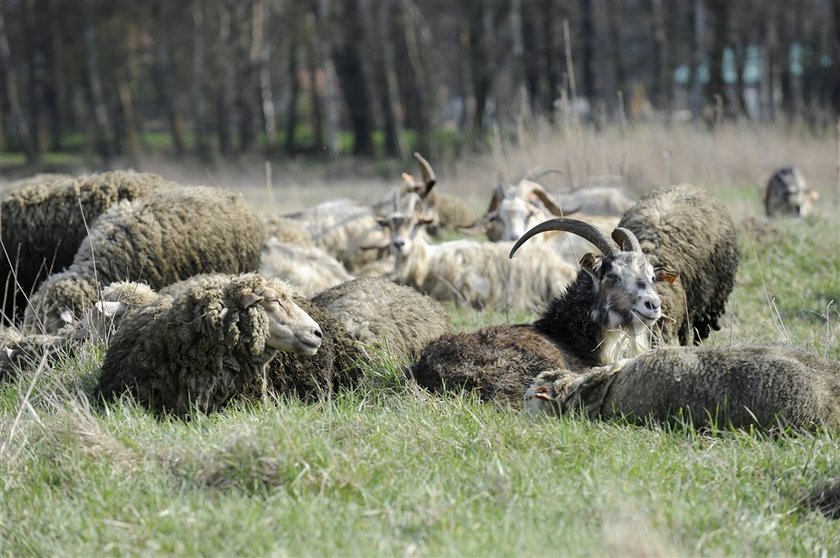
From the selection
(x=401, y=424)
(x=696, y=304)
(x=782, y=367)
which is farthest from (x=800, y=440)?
(x=696, y=304)

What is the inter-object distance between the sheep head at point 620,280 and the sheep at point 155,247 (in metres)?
2.84

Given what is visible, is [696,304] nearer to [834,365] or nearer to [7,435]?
[834,365]

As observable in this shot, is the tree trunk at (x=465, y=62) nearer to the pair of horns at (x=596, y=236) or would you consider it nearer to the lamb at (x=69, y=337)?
the pair of horns at (x=596, y=236)

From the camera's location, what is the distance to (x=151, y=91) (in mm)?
60469

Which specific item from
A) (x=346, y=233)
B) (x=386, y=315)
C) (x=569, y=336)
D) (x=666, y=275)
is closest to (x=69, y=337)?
(x=386, y=315)

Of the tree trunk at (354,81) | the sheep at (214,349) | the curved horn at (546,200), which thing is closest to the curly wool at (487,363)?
the sheep at (214,349)

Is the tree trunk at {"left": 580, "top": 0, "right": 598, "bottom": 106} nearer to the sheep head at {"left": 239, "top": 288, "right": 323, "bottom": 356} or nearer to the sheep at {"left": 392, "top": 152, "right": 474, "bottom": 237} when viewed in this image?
the sheep at {"left": 392, "top": 152, "right": 474, "bottom": 237}

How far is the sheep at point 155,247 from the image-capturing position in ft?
27.9

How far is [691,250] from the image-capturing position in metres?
8.75

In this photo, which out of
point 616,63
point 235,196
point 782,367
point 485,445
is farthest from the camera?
point 616,63

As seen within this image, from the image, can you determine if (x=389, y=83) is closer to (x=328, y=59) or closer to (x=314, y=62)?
(x=328, y=59)

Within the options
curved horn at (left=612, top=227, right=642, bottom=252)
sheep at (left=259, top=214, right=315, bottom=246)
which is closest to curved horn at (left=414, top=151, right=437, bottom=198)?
sheep at (left=259, top=214, right=315, bottom=246)

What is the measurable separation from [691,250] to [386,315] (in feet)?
8.27

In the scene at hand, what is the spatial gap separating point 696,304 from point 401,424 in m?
3.92
